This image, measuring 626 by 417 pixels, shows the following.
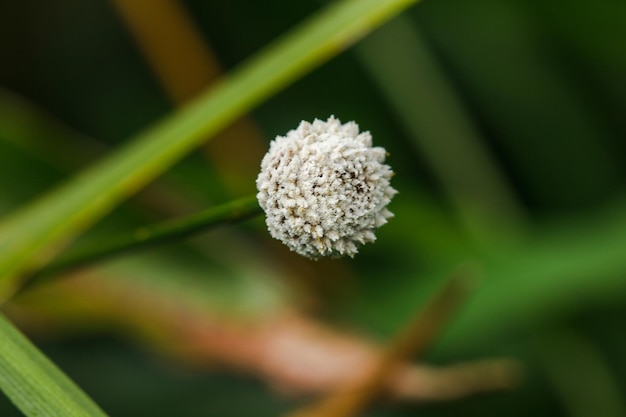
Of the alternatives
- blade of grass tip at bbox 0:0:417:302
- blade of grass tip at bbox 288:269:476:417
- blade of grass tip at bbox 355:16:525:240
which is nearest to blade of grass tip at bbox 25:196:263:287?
blade of grass tip at bbox 0:0:417:302

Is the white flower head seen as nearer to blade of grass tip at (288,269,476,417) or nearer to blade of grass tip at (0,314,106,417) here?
blade of grass tip at (0,314,106,417)

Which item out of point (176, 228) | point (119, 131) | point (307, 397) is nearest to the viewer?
point (176, 228)

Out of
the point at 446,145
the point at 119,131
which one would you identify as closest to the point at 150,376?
the point at 119,131

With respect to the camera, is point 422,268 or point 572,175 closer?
point 422,268

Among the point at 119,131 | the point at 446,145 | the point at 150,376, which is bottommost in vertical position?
the point at 150,376

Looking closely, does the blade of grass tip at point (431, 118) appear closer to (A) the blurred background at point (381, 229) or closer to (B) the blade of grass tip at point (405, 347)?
(A) the blurred background at point (381, 229)

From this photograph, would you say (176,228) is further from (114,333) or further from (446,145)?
(446,145)
